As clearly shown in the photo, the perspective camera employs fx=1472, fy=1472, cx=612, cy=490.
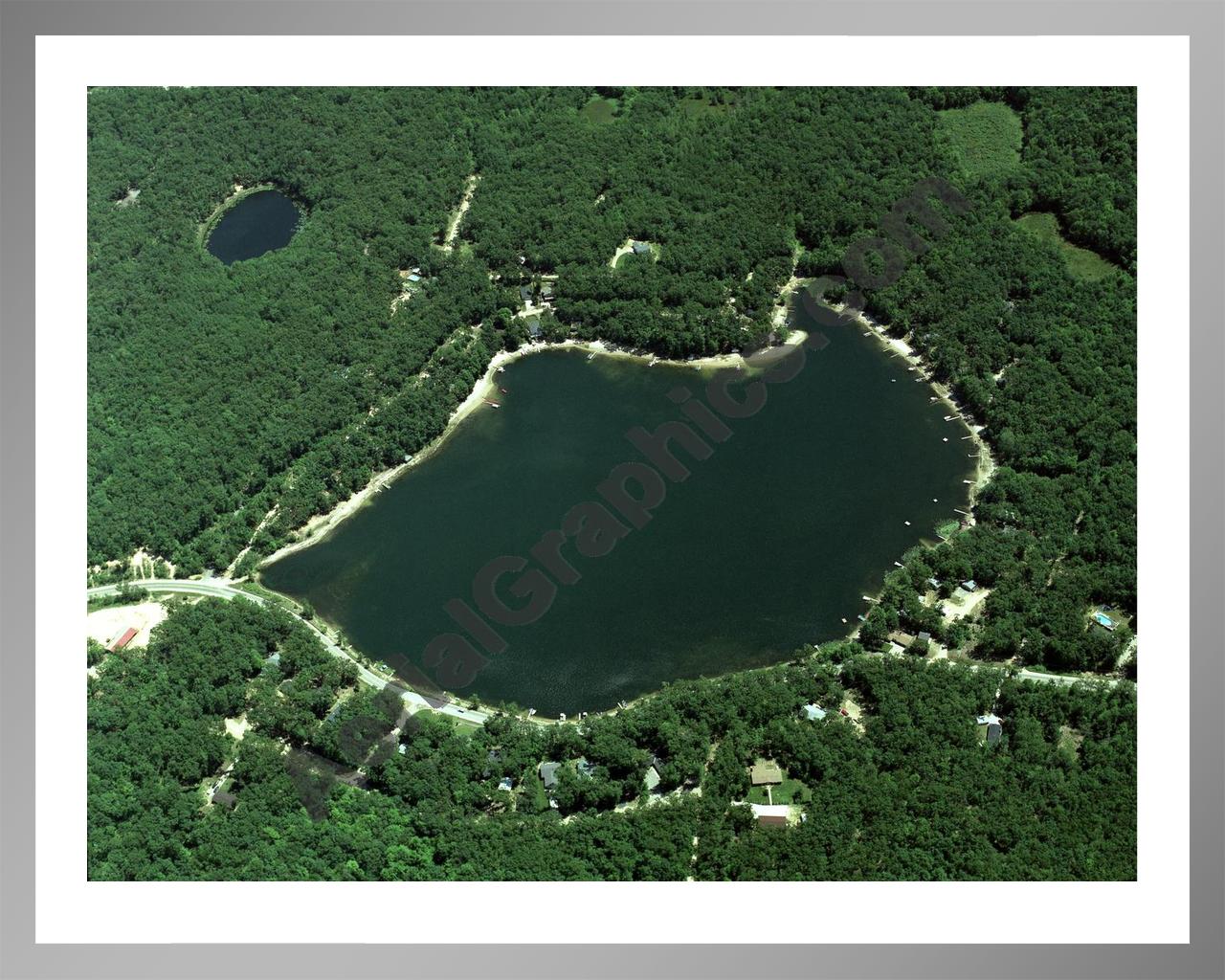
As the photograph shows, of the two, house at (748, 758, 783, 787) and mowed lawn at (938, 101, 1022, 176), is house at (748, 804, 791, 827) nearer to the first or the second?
house at (748, 758, 783, 787)

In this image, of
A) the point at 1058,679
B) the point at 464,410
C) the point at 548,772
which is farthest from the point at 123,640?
the point at 1058,679

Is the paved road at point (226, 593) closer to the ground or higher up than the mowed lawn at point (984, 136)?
closer to the ground

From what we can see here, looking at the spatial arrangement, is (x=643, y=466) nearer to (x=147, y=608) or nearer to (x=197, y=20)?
(x=147, y=608)

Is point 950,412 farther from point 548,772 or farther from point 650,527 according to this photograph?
→ point 548,772

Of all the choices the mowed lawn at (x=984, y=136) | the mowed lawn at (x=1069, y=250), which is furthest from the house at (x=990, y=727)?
the mowed lawn at (x=984, y=136)

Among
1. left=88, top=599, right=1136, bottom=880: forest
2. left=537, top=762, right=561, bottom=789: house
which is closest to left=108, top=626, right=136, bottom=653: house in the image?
left=88, top=599, right=1136, bottom=880: forest

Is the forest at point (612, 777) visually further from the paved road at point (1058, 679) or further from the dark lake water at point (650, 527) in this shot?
the dark lake water at point (650, 527)

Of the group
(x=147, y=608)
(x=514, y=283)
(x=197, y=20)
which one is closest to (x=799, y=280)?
(x=514, y=283)
